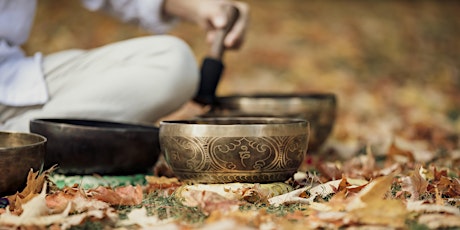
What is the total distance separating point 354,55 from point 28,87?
3993mm

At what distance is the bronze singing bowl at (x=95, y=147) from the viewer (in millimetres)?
2119

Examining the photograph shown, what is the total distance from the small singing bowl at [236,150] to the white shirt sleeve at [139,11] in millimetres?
1290

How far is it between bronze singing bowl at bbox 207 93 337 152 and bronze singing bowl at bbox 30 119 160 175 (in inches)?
25.3

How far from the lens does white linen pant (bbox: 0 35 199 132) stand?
2.47 metres

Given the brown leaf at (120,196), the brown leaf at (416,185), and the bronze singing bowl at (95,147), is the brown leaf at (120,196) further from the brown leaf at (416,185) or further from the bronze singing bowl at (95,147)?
the brown leaf at (416,185)

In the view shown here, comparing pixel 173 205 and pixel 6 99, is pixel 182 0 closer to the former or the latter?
pixel 6 99

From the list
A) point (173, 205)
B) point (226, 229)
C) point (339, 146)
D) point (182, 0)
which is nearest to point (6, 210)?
point (173, 205)

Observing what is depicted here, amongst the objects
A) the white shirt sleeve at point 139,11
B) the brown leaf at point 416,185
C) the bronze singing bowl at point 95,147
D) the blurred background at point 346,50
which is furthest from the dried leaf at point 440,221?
the blurred background at point 346,50

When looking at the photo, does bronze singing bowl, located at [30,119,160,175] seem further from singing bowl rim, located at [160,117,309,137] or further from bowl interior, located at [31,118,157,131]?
singing bowl rim, located at [160,117,309,137]

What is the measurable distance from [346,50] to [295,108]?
11.1 feet

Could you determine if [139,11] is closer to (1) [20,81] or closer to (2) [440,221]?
(1) [20,81]

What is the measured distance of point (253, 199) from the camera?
5.52ft

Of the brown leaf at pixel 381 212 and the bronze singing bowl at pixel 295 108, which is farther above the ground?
the brown leaf at pixel 381 212

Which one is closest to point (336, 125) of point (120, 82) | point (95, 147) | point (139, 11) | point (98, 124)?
point (139, 11)
